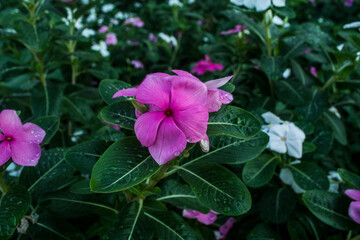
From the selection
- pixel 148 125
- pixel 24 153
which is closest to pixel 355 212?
pixel 148 125

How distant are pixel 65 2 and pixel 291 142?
1633 millimetres

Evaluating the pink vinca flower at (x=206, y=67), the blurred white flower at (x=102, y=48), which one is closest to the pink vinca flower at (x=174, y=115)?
the pink vinca flower at (x=206, y=67)

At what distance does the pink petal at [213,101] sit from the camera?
29.9 inches

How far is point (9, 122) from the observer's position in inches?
34.3

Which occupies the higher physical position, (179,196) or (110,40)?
(179,196)

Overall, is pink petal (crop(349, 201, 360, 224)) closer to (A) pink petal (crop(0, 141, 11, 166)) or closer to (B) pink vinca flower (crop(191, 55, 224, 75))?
(A) pink petal (crop(0, 141, 11, 166))

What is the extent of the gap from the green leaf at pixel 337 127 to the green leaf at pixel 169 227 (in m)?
1.29

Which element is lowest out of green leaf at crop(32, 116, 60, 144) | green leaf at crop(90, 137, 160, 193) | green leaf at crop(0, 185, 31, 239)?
green leaf at crop(0, 185, 31, 239)

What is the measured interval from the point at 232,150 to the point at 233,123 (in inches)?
8.4

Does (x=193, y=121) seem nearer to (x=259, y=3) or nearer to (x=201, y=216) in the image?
(x=201, y=216)

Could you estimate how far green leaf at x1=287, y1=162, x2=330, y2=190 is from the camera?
1298 mm

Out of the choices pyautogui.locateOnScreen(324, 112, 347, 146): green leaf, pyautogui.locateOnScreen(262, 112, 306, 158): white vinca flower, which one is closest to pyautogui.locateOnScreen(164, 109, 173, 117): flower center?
pyautogui.locateOnScreen(262, 112, 306, 158): white vinca flower

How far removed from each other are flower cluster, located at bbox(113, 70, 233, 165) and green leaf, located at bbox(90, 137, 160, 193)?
81 mm

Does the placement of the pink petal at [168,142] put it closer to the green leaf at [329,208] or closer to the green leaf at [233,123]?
the green leaf at [233,123]
